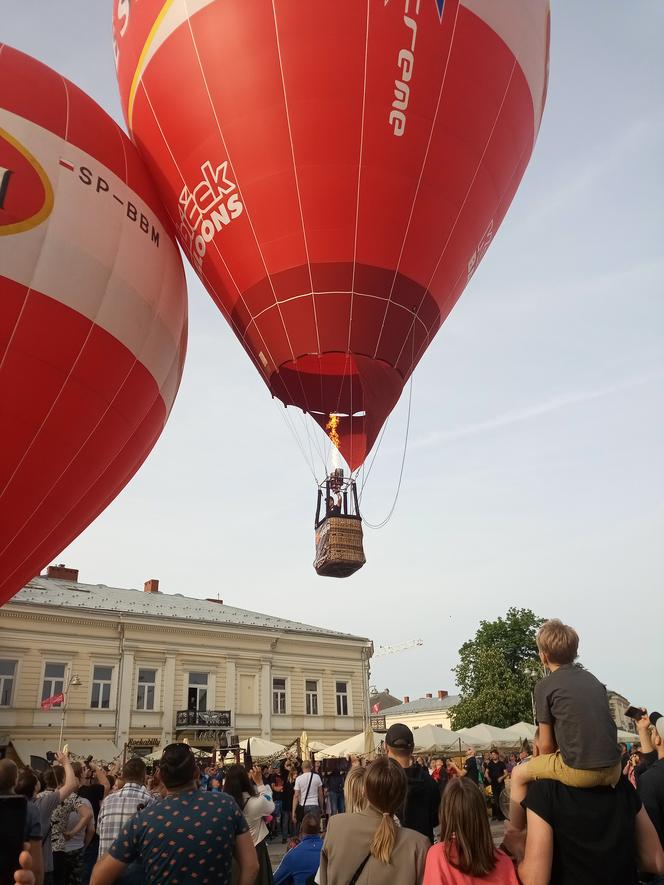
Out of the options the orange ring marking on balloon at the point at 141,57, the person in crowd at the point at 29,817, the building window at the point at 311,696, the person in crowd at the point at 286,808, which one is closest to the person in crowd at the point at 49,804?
the person in crowd at the point at 29,817

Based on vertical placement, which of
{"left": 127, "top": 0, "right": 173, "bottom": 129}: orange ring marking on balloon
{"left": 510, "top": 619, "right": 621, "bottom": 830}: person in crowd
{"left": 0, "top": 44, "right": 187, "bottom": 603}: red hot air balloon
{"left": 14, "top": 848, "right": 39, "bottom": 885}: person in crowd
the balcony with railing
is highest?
{"left": 127, "top": 0, "right": 173, "bottom": 129}: orange ring marking on balloon

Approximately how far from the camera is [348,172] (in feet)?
34.8

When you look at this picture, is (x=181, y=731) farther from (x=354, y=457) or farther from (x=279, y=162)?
(x=279, y=162)

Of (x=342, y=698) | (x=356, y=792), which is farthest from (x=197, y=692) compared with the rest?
(x=356, y=792)

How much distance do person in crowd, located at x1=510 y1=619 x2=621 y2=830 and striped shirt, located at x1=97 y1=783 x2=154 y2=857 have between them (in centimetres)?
387

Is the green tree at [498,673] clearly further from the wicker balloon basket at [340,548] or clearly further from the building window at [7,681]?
the wicker balloon basket at [340,548]

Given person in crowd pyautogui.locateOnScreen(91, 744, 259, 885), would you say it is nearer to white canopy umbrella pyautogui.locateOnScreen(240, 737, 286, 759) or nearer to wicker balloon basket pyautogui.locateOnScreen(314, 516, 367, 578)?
wicker balloon basket pyautogui.locateOnScreen(314, 516, 367, 578)

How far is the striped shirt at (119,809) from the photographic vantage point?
5.72 meters

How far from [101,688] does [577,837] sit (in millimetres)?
27529

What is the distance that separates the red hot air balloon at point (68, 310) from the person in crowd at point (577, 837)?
26.6 feet

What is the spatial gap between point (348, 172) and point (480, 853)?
9.61 m

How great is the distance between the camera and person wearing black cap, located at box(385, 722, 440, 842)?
4344 mm

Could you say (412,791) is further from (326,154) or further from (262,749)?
(262,749)

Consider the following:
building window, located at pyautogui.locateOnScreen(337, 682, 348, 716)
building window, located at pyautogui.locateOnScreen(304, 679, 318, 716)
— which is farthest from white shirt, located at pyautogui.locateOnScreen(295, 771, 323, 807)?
building window, located at pyautogui.locateOnScreen(337, 682, 348, 716)
